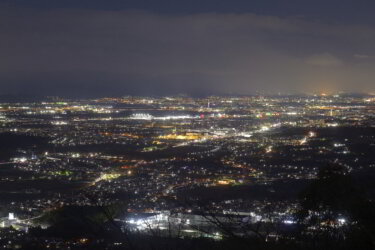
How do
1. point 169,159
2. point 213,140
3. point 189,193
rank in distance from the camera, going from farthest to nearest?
point 213,140 < point 169,159 < point 189,193

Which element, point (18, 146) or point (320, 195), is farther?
point (18, 146)

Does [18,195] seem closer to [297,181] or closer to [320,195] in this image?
[297,181]

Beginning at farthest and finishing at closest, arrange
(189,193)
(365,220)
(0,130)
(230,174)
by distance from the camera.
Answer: (0,130) < (230,174) < (189,193) < (365,220)

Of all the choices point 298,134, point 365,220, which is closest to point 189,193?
point 365,220

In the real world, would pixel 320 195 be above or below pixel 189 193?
above

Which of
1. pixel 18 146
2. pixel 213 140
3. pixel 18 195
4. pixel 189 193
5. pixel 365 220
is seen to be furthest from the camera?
pixel 213 140

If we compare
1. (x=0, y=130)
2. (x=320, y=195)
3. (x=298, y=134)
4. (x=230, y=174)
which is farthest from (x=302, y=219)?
(x=0, y=130)

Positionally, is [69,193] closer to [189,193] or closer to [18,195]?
[18,195]

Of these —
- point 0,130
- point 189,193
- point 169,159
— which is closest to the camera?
point 189,193

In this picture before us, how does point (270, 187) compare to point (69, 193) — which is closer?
point (270, 187)
